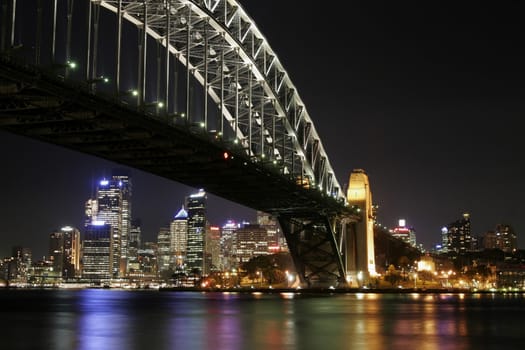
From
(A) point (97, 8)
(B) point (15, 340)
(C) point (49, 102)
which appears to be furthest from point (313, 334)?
(A) point (97, 8)

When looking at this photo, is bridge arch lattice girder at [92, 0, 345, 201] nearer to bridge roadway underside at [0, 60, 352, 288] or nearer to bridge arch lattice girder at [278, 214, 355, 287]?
bridge roadway underside at [0, 60, 352, 288]

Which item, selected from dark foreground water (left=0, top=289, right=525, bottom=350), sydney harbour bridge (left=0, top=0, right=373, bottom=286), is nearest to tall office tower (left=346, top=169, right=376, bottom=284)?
sydney harbour bridge (left=0, top=0, right=373, bottom=286)

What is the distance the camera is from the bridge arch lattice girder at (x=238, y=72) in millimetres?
50156

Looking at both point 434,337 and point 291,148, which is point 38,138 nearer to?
point 434,337

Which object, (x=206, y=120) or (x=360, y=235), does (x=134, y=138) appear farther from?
(x=360, y=235)

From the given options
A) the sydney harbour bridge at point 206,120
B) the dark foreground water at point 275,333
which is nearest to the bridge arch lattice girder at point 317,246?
the sydney harbour bridge at point 206,120

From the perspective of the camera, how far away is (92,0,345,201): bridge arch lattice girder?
50156 millimetres

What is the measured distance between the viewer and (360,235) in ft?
313

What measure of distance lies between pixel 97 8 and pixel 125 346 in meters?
22.0

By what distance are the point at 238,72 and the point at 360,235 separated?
38527mm

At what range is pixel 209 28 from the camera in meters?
55.2

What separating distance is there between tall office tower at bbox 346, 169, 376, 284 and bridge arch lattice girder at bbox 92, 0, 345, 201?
10385 millimetres

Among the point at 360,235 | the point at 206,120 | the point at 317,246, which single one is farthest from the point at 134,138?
the point at 360,235

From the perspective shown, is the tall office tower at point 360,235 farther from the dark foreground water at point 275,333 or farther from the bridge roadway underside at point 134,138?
the dark foreground water at point 275,333
